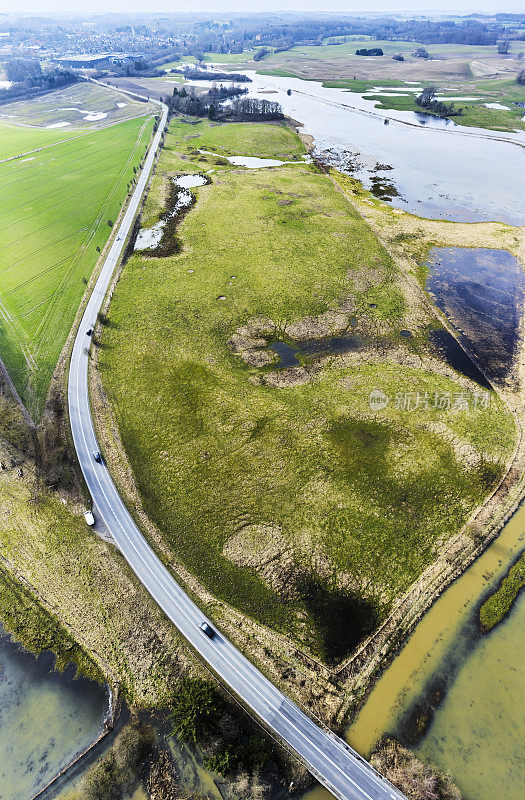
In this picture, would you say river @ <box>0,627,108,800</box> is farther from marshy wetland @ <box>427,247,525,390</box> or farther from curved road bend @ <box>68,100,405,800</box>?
marshy wetland @ <box>427,247,525,390</box>

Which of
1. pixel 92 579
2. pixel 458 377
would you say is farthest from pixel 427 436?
pixel 92 579

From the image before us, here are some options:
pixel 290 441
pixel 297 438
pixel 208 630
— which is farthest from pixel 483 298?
pixel 208 630

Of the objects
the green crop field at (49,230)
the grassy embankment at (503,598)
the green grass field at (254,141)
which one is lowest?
the grassy embankment at (503,598)

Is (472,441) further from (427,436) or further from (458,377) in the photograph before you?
(458,377)

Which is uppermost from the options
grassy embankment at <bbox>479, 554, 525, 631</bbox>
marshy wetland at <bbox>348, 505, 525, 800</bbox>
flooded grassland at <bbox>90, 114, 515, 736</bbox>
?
flooded grassland at <bbox>90, 114, 515, 736</bbox>

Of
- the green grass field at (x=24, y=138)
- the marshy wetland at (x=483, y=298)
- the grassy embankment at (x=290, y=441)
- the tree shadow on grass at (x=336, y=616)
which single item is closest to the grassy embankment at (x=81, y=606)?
the grassy embankment at (x=290, y=441)

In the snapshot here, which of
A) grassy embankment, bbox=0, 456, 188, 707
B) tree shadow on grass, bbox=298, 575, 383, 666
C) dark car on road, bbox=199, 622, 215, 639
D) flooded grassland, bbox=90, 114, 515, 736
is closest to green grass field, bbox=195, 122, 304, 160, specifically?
flooded grassland, bbox=90, 114, 515, 736

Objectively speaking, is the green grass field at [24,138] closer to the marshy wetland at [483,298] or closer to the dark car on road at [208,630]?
the marshy wetland at [483,298]
